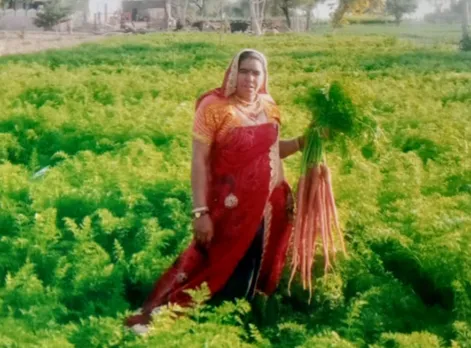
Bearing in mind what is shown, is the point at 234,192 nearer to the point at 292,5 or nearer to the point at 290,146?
the point at 290,146

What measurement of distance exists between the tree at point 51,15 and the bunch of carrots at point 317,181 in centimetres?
5262

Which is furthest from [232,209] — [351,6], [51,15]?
[51,15]

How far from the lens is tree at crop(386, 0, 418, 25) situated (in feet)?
212

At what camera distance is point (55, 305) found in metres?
5.54

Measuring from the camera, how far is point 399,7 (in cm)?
6500

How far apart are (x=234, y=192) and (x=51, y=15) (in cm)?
5298

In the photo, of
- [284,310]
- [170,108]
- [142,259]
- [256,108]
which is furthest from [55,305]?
[170,108]

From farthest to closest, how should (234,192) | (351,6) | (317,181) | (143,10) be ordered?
(143,10) < (351,6) < (317,181) < (234,192)

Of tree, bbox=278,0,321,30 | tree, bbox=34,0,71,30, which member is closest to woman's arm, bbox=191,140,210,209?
tree, bbox=278,0,321,30

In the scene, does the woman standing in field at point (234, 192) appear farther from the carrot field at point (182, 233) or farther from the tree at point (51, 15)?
the tree at point (51, 15)

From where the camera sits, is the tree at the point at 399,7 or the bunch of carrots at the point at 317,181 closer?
the bunch of carrots at the point at 317,181

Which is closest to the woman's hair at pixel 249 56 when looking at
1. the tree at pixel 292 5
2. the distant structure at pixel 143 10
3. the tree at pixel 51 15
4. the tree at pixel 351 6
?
the tree at pixel 351 6

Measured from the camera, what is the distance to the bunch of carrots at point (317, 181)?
5082 mm

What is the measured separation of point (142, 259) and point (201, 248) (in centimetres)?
83
